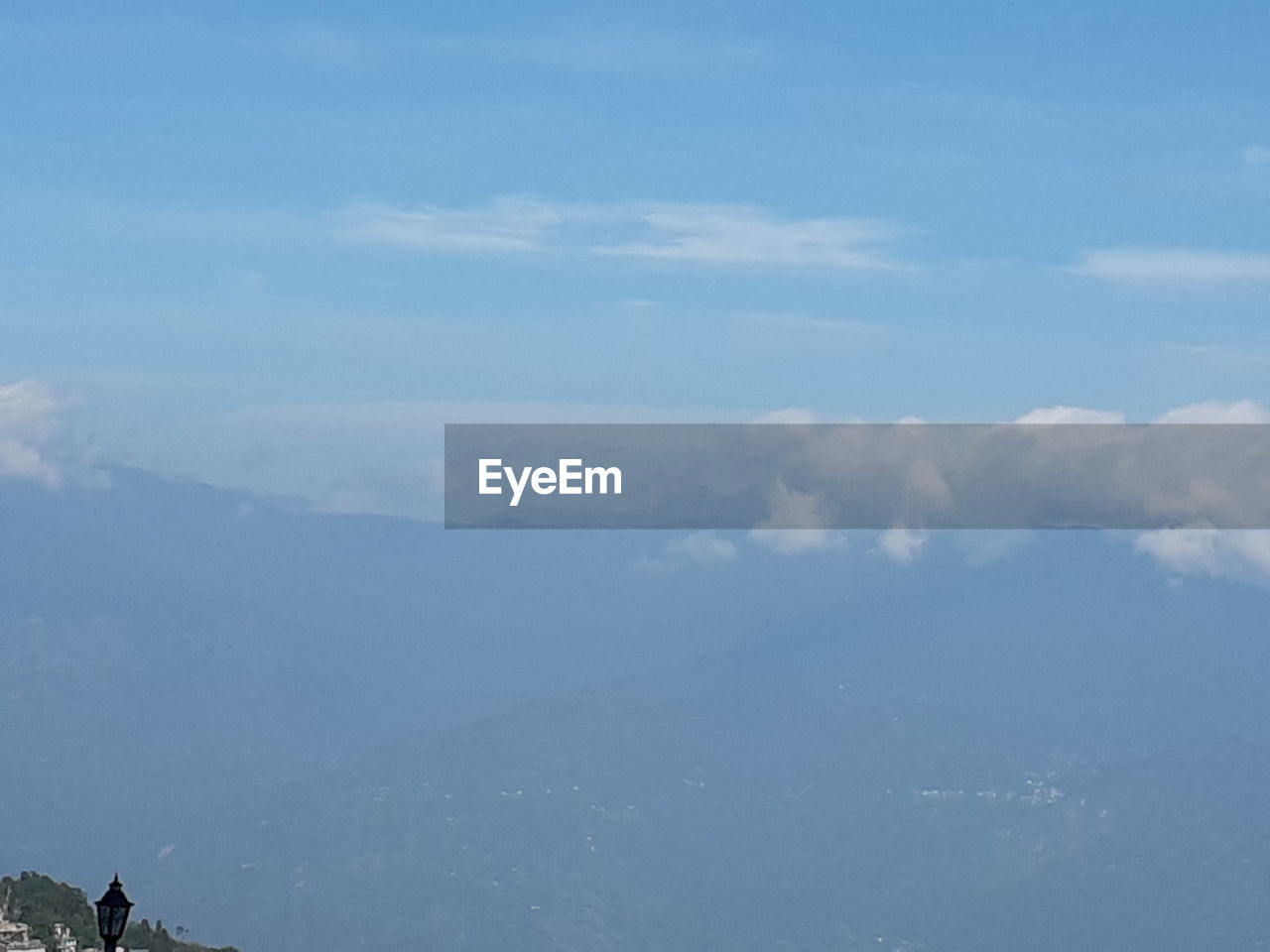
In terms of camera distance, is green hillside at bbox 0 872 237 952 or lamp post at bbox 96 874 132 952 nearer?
lamp post at bbox 96 874 132 952

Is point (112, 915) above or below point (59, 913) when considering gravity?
above

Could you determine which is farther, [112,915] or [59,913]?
[59,913]

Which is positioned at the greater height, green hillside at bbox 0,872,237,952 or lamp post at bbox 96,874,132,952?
lamp post at bbox 96,874,132,952

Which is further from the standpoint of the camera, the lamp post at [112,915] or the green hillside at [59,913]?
the green hillside at [59,913]

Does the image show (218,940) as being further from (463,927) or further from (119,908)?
(119,908)

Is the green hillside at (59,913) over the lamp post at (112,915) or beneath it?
beneath
